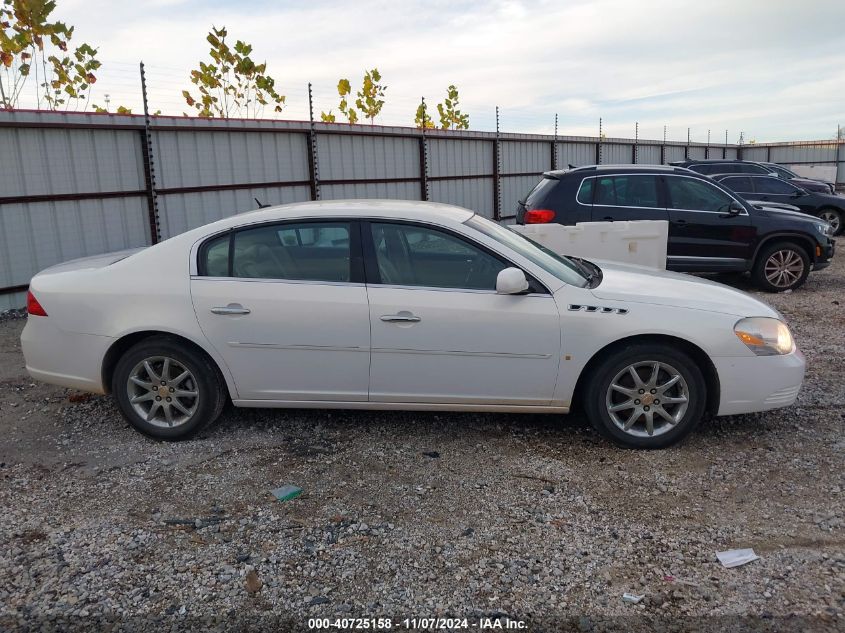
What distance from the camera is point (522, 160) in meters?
19.5

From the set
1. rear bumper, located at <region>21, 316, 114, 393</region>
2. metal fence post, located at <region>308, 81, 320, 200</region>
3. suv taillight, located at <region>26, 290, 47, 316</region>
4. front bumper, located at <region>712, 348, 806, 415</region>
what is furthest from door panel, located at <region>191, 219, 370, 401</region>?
metal fence post, located at <region>308, 81, 320, 200</region>

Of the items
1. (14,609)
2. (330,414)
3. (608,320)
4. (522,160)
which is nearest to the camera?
(14,609)

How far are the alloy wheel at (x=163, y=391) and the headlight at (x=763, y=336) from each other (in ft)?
11.0

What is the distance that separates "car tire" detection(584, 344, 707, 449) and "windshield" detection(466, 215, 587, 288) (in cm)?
57

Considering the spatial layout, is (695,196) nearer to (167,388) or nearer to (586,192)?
(586,192)

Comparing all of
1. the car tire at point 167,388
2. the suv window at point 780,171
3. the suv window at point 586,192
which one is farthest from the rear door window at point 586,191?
the suv window at point 780,171

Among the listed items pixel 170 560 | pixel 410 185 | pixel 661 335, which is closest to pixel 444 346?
pixel 661 335

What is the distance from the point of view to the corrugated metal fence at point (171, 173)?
29.6ft

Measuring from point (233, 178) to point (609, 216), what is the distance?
6.09 m

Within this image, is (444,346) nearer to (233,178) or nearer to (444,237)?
(444,237)

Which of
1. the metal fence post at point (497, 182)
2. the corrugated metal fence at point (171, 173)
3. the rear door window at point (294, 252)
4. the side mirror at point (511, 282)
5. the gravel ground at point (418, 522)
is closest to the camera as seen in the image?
the gravel ground at point (418, 522)

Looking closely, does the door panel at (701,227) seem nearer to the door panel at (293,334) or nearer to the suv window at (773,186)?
the door panel at (293,334)

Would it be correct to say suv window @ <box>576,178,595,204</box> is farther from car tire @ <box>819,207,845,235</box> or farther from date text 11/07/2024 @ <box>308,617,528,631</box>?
car tire @ <box>819,207,845,235</box>

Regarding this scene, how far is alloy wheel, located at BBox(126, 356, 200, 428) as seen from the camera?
14.6ft
